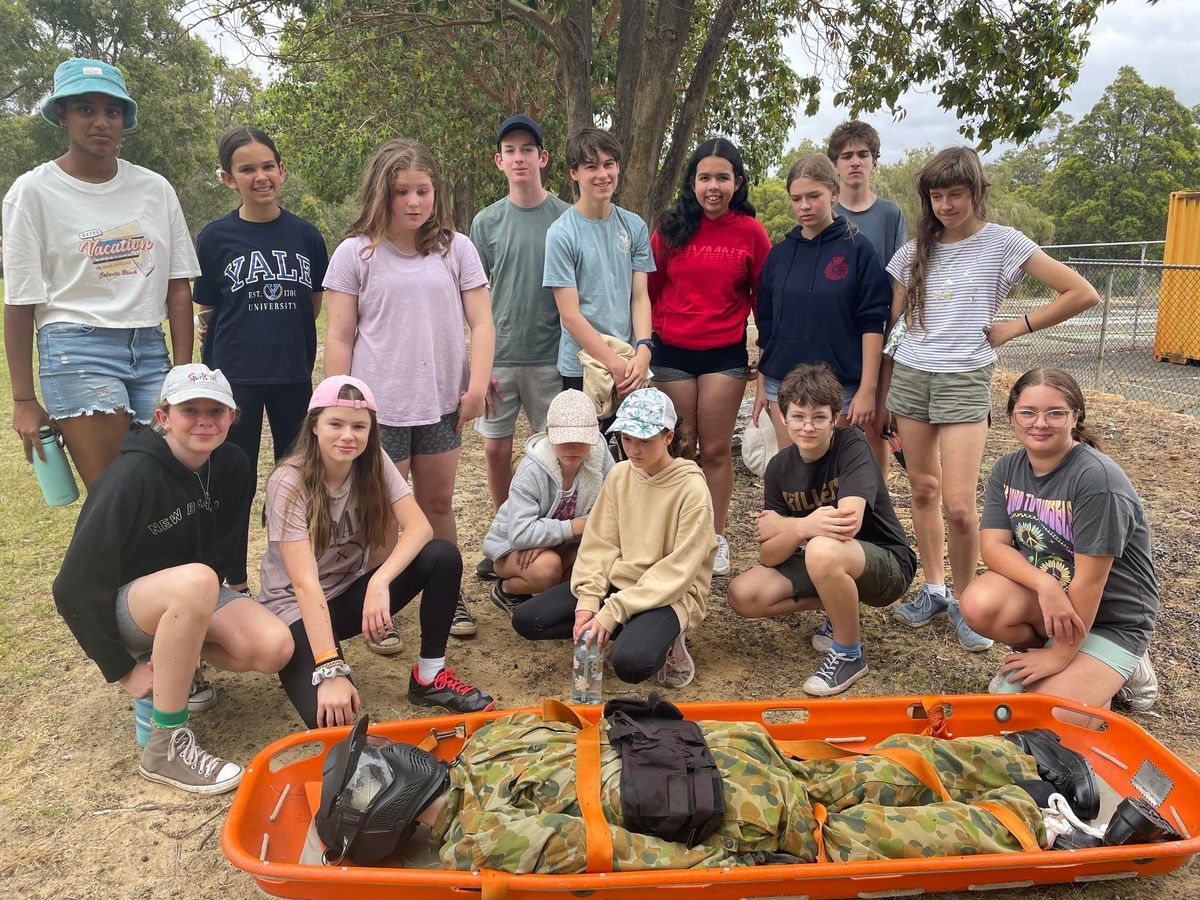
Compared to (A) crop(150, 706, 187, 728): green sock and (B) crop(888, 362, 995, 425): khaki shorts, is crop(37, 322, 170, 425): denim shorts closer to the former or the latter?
(A) crop(150, 706, 187, 728): green sock

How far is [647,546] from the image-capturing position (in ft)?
11.0

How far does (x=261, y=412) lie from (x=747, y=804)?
8.60ft

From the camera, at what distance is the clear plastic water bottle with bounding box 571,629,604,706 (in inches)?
126

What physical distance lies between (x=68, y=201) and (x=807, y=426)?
9.54ft

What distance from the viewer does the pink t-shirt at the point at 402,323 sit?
3.38m

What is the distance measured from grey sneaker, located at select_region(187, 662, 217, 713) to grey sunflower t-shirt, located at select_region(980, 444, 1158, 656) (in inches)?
125

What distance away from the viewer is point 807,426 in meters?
3.36

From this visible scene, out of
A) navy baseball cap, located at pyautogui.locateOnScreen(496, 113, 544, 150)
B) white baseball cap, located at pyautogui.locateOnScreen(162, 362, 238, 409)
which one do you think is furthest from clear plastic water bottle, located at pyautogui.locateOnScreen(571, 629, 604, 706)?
navy baseball cap, located at pyautogui.locateOnScreen(496, 113, 544, 150)

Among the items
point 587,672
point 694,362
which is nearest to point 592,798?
point 587,672

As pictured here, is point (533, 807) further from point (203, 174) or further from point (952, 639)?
point (203, 174)

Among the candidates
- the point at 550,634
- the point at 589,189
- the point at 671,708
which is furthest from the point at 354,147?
the point at 671,708

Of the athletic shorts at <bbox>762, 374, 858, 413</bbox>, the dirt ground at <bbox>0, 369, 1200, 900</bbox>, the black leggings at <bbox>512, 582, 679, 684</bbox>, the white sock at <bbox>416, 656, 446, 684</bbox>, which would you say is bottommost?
the dirt ground at <bbox>0, 369, 1200, 900</bbox>

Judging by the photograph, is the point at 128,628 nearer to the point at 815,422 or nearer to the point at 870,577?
the point at 815,422

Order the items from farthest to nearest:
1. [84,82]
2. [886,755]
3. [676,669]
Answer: [676,669] < [84,82] < [886,755]
